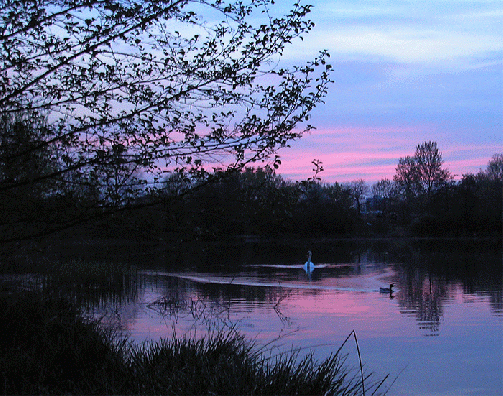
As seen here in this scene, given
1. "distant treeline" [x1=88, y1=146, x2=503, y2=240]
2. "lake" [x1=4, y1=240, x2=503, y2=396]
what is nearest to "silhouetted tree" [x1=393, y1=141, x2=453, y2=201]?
"distant treeline" [x1=88, y1=146, x2=503, y2=240]

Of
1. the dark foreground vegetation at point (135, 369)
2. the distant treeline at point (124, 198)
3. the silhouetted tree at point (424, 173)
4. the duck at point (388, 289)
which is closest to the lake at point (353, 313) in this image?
the duck at point (388, 289)

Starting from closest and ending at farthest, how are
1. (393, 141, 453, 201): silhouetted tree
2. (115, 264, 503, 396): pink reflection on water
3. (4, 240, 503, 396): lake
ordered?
(115, 264, 503, 396): pink reflection on water
(4, 240, 503, 396): lake
(393, 141, 453, 201): silhouetted tree

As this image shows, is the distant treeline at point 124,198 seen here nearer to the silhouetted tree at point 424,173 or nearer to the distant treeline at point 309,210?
the distant treeline at point 309,210

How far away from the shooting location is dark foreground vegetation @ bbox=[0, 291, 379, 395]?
24.1 feet

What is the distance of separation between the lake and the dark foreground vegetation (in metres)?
2.19

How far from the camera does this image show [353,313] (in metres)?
21.7

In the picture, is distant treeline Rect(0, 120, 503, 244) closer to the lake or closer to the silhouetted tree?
the lake

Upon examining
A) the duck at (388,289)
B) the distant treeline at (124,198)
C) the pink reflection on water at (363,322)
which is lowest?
the pink reflection on water at (363,322)

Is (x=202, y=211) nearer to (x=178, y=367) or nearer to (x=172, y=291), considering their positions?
(x=178, y=367)

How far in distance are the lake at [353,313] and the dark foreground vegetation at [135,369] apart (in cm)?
219

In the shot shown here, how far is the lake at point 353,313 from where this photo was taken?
14081 mm

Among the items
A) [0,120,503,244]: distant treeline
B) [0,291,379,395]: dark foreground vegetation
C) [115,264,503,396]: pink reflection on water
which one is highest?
[0,120,503,244]: distant treeline

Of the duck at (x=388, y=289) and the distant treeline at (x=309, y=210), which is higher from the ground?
the distant treeline at (x=309, y=210)

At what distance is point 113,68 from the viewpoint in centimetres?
787
